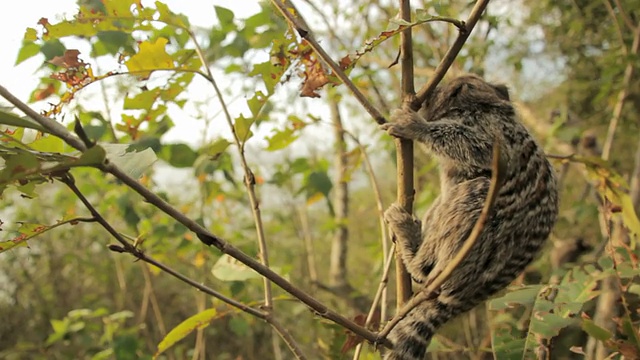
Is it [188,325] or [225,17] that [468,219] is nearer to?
[188,325]

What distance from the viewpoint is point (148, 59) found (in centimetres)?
135

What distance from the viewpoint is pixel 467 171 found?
1.89m

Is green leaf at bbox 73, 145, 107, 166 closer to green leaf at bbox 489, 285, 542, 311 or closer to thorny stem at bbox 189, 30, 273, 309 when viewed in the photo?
thorny stem at bbox 189, 30, 273, 309

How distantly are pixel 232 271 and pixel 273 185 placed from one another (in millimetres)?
2075

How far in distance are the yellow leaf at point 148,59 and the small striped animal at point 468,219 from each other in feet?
1.96

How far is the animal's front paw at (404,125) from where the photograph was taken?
4.79 ft

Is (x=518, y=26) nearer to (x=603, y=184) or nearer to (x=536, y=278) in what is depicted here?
(x=536, y=278)

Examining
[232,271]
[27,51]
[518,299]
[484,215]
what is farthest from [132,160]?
[27,51]

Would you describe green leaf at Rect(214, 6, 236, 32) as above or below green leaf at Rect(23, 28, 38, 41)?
above

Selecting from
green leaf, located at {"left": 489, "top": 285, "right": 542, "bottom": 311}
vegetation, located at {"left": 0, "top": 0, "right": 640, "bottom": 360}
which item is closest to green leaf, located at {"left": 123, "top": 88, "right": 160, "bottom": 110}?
vegetation, located at {"left": 0, "top": 0, "right": 640, "bottom": 360}

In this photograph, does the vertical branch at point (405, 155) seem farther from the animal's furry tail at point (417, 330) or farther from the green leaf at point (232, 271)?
the green leaf at point (232, 271)

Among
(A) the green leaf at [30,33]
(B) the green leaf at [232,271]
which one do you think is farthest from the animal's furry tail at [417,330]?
(A) the green leaf at [30,33]

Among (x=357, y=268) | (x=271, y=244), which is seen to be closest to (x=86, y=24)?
(x=271, y=244)

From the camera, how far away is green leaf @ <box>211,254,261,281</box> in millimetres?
1445
